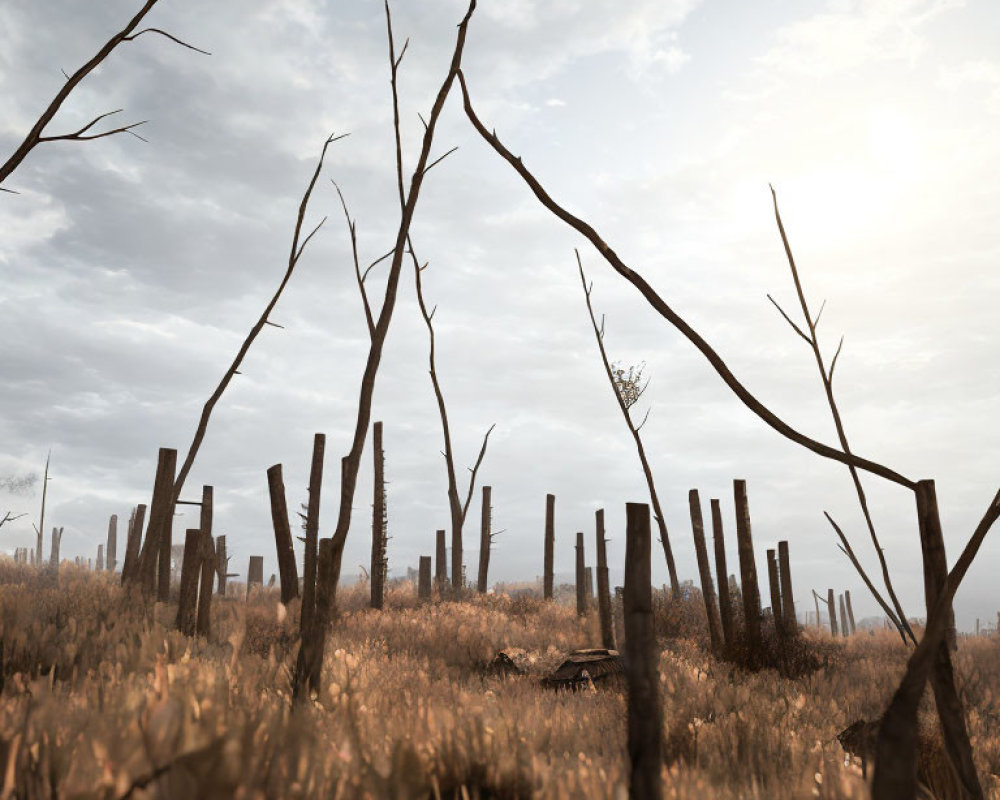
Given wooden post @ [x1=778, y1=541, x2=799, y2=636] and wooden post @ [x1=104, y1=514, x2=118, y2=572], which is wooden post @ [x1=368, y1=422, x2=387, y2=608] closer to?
wooden post @ [x1=778, y1=541, x2=799, y2=636]

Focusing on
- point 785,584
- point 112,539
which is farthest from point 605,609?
point 112,539

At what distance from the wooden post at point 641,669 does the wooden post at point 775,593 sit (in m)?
8.92

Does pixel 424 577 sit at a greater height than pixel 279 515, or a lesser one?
lesser

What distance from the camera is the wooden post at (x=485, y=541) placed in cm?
1912

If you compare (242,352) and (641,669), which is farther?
(242,352)

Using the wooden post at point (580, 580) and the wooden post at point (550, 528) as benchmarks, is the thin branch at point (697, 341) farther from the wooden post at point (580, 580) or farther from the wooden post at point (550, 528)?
the wooden post at point (550, 528)

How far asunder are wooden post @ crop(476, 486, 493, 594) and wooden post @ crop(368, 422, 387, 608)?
4039mm

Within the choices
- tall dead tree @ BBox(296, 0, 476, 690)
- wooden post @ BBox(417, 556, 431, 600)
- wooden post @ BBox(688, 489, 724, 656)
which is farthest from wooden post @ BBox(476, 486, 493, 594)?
tall dead tree @ BBox(296, 0, 476, 690)

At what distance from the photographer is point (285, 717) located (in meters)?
3.57

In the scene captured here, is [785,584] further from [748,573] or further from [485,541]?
[485,541]

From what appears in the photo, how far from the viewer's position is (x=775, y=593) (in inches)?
487

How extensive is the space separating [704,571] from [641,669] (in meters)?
10.9

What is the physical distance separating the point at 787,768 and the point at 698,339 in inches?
158

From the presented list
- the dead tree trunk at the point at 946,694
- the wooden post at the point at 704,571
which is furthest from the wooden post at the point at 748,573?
the dead tree trunk at the point at 946,694
